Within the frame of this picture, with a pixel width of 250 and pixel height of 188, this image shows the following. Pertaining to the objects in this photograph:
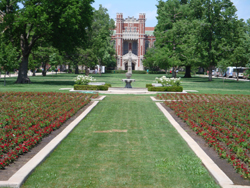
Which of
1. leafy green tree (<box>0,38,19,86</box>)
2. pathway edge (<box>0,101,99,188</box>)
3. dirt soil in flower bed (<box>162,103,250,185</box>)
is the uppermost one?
leafy green tree (<box>0,38,19,86</box>)

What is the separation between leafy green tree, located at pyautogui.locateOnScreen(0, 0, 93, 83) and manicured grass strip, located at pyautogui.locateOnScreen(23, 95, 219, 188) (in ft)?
74.0

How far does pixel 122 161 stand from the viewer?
6625 millimetres

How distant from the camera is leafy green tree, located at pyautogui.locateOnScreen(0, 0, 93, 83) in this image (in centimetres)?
3012

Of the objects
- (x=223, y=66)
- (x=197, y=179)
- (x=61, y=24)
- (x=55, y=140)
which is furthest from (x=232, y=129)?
(x=223, y=66)

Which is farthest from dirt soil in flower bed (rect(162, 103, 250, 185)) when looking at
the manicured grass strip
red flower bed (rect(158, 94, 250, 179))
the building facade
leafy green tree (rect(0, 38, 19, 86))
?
the building facade

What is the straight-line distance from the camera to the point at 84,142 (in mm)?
8312

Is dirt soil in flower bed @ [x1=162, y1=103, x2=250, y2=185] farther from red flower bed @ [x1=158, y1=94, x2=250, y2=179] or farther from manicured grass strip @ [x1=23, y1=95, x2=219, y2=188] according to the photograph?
manicured grass strip @ [x1=23, y1=95, x2=219, y2=188]

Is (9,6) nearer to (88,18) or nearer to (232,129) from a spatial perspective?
(88,18)

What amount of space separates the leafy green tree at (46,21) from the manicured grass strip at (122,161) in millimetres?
22549

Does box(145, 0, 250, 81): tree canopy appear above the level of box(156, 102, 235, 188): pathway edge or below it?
above

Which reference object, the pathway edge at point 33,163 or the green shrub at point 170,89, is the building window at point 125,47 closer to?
the green shrub at point 170,89

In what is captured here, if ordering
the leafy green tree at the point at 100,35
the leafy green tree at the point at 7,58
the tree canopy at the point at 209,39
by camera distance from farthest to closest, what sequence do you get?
the leafy green tree at the point at 100,35 < the tree canopy at the point at 209,39 < the leafy green tree at the point at 7,58

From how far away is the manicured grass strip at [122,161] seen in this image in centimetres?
550

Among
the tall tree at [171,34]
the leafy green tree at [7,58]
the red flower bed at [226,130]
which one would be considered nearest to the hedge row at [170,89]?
the red flower bed at [226,130]
